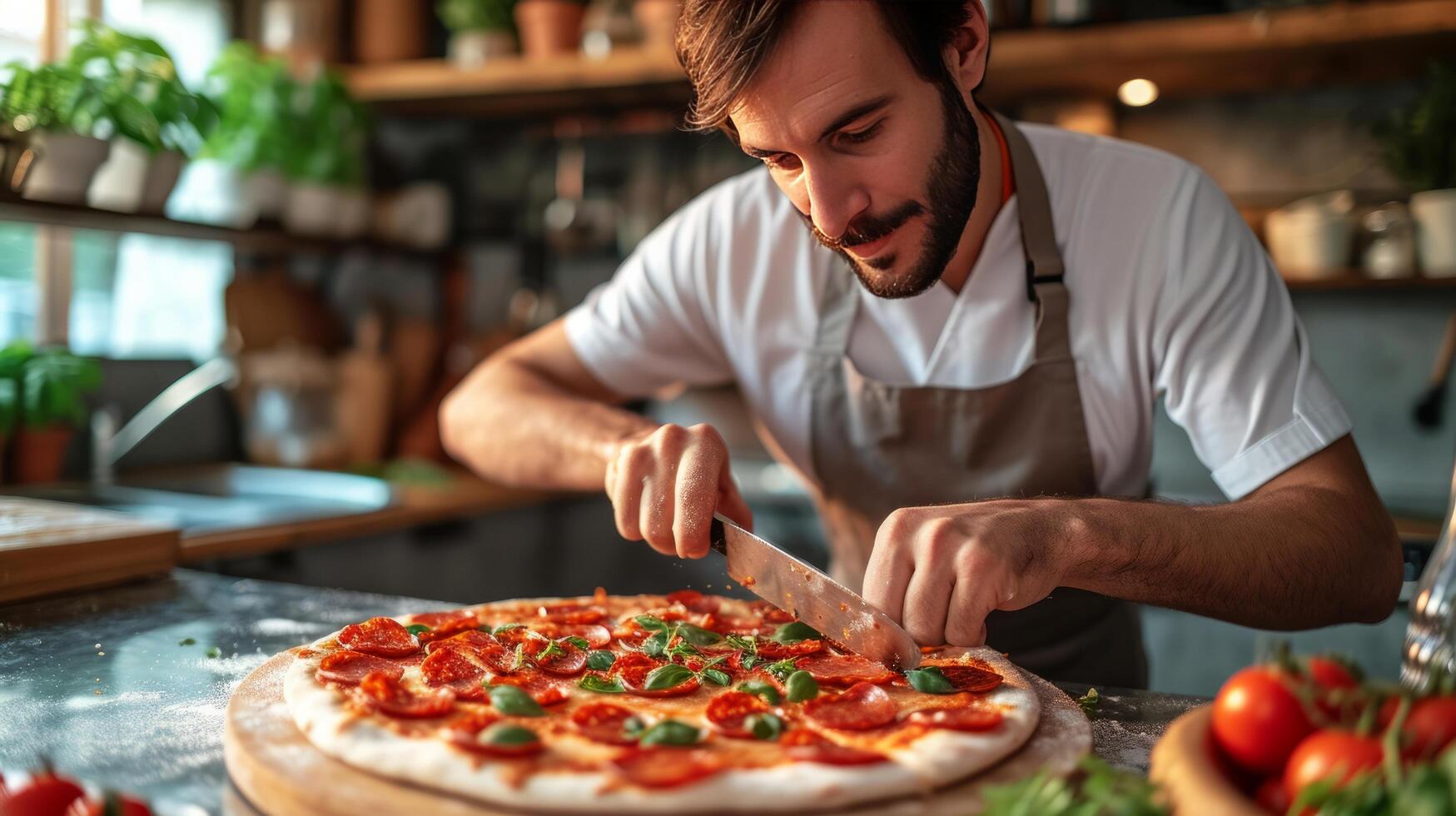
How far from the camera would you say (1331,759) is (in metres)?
0.72

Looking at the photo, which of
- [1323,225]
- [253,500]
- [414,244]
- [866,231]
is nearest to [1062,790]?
[866,231]

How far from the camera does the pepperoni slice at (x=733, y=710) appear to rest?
1.07 metres

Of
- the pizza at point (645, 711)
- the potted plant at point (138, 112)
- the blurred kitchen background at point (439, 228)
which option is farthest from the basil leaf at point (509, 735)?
the potted plant at point (138, 112)

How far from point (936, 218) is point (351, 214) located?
2.53 metres

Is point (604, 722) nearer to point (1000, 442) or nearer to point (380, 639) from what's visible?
point (380, 639)

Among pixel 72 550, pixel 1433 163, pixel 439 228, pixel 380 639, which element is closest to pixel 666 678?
pixel 380 639

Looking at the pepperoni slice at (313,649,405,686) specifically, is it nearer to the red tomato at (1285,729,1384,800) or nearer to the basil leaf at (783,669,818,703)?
the basil leaf at (783,669,818,703)

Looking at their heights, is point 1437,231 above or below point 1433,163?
below

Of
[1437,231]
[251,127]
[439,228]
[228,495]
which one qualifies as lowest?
[228,495]

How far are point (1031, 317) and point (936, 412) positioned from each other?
202 mm

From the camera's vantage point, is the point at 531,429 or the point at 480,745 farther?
the point at 531,429

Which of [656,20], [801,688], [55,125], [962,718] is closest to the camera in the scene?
[962,718]

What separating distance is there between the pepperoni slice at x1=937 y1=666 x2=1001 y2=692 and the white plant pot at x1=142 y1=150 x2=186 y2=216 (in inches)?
91.6

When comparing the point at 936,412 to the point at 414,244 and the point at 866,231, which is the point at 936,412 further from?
the point at 414,244
